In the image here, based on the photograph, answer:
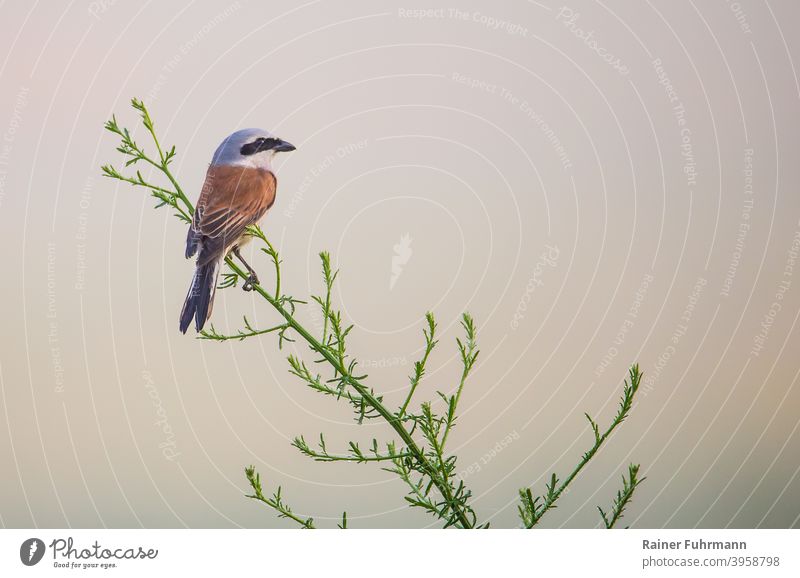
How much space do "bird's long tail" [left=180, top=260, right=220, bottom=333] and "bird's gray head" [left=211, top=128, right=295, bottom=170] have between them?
1.13 ft

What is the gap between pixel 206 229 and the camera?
5.37ft

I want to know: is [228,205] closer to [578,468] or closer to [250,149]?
[250,149]

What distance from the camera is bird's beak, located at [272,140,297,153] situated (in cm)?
190

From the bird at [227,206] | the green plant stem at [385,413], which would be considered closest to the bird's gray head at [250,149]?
the bird at [227,206]

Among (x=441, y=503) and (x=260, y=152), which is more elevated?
(x=260, y=152)

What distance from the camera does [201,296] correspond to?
61.7 inches

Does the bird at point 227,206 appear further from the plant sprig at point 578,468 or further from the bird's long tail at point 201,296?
the plant sprig at point 578,468

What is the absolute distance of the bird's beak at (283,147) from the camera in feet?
6.24

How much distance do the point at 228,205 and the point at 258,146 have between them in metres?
0.21

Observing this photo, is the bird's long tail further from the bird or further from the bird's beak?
the bird's beak

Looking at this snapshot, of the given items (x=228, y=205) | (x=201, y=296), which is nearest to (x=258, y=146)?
(x=228, y=205)
